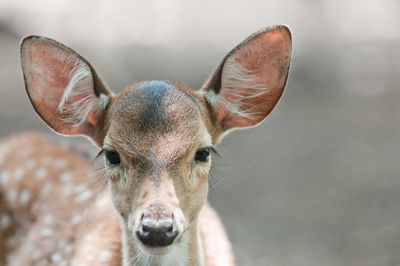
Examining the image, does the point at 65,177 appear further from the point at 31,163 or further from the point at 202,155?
the point at 202,155

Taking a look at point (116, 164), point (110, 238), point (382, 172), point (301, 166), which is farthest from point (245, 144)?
point (116, 164)

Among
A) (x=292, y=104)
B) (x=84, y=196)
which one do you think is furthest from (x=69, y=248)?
(x=292, y=104)

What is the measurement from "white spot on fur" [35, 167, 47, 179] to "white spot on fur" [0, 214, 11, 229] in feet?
1.11

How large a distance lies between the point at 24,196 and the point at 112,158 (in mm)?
1620

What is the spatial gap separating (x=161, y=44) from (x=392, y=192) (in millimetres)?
7502

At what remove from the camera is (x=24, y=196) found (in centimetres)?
498

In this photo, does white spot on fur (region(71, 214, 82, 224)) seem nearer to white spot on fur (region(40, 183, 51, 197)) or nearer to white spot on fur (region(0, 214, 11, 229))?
white spot on fur (region(40, 183, 51, 197))

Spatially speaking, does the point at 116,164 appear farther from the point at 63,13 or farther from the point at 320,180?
the point at 63,13

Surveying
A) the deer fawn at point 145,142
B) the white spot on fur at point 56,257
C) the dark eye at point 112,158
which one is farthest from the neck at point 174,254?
the white spot on fur at point 56,257

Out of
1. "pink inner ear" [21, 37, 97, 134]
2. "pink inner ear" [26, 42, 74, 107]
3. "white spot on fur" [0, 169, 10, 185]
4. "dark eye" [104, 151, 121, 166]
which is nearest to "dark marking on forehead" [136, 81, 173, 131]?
"dark eye" [104, 151, 121, 166]

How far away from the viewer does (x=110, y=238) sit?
14.3 ft

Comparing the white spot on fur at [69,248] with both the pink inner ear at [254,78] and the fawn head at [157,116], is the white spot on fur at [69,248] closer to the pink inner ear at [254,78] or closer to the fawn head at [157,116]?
the fawn head at [157,116]

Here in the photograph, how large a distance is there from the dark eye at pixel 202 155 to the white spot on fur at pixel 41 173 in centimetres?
185

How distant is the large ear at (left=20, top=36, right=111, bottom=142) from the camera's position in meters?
3.71
